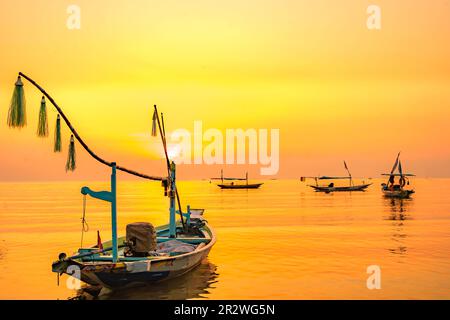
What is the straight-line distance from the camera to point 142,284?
18.0 metres

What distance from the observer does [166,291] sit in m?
18.6

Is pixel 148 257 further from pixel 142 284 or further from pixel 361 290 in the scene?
pixel 361 290

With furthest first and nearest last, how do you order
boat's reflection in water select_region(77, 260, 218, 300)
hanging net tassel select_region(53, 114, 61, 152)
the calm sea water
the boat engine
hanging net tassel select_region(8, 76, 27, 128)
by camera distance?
1. the calm sea water
2. the boat engine
3. boat's reflection in water select_region(77, 260, 218, 300)
4. hanging net tassel select_region(53, 114, 61, 152)
5. hanging net tassel select_region(8, 76, 27, 128)

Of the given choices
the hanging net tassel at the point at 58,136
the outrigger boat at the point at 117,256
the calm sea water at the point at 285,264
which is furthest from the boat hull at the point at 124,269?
the hanging net tassel at the point at 58,136

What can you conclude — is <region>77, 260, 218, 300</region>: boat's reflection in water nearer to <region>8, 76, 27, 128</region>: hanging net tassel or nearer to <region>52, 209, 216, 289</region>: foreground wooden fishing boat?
<region>52, 209, 216, 289</region>: foreground wooden fishing boat

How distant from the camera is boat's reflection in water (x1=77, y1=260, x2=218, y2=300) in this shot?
17781 millimetres

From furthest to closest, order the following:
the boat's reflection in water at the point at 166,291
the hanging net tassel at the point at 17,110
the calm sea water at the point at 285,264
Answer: the calm sea water at the point at 285,264 < the boat's reflection in water at the point at 166,291 < the hanging net tassel at the point at 17,110

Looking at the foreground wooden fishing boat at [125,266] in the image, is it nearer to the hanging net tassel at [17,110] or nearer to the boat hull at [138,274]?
the boat hull at [138,274]

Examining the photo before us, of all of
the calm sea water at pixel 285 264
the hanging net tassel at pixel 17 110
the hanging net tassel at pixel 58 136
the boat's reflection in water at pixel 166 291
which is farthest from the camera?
the calm sea water at pixel 285 264

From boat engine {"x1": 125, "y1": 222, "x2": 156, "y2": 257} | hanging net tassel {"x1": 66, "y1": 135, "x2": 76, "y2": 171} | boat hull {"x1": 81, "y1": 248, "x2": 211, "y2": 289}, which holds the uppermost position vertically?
hanging net tassel {"x1": 66, "y1": 135, "x2": 76, "y2": 171}

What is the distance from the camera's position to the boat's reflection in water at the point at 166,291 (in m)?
17.8

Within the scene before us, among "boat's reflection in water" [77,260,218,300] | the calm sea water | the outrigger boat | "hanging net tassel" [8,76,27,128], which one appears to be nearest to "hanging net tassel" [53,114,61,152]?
the outrigger boat
